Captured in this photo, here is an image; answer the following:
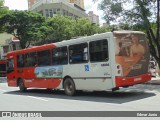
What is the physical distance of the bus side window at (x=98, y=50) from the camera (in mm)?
14945

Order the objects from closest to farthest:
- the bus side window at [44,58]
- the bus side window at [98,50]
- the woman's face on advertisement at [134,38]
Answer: the bus side window at [98,50], the woman's face on advertisement at [134,38], the bus side window at [44,58]

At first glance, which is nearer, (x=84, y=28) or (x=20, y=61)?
(x=20, y=61)

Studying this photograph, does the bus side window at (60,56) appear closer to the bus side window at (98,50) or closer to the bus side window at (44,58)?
the bus side window at (44,58)

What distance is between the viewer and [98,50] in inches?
605

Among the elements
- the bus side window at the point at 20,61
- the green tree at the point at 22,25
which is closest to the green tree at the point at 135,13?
the bus side window at the point at 20,61

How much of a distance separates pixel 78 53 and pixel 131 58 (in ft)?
9.10

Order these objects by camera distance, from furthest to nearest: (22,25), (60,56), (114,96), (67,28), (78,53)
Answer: (67,28)
(22,25)
(60,56)
(78,53)
(114,96)

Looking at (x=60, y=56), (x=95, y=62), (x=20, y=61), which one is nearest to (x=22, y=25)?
(x=20, y=61)

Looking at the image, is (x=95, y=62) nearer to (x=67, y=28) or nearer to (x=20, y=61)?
(x=20, y=61)

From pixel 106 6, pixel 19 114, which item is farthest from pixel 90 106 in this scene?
pixel 106 6

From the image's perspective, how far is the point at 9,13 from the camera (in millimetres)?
49812

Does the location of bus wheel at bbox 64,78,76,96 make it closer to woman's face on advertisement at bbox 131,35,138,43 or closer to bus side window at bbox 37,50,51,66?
bus side window at bbox 37,50,51,66

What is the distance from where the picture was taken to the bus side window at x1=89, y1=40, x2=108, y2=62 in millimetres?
14945

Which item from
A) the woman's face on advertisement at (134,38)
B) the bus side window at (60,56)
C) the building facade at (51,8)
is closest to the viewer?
the woman's face on advertisement at (134,38)
